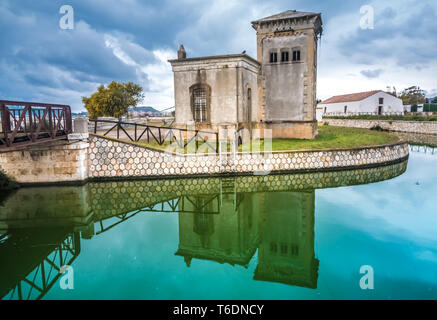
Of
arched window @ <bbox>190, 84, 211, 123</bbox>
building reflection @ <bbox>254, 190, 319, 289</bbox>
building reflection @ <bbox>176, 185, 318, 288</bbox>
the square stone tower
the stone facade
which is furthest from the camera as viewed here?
the square stone tower

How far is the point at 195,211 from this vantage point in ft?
39.4

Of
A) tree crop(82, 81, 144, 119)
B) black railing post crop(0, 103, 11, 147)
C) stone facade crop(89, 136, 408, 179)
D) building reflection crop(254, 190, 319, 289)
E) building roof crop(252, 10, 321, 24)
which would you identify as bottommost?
building reflection crop(254, 190, 319, 289)

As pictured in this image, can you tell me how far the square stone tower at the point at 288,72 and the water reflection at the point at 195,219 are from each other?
19.8 ft

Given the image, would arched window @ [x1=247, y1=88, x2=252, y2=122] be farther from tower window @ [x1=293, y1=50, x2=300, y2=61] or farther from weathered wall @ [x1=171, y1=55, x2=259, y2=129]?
tower window @ [x1=293, y1=50, x2=300, y2=61]

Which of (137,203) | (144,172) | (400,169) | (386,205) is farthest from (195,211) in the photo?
(400,169)

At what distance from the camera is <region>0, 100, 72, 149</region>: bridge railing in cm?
945

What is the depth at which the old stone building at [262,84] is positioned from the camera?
735 inches

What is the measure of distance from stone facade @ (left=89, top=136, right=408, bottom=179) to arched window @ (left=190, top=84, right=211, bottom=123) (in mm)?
4548

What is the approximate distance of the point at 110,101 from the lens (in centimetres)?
4097

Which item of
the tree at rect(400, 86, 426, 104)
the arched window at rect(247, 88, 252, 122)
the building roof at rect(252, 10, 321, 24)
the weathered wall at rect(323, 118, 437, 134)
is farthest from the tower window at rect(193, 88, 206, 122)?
the tree at rect(400, 86, 426, 104)

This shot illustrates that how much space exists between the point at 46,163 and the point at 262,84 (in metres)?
14.8

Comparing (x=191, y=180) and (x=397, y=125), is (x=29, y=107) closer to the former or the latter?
(x=191, y=180)

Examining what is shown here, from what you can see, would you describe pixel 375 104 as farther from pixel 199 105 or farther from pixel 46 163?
pixel 46 163

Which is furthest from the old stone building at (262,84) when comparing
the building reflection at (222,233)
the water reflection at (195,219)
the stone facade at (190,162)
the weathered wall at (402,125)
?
the weathered wall at (402,125)
